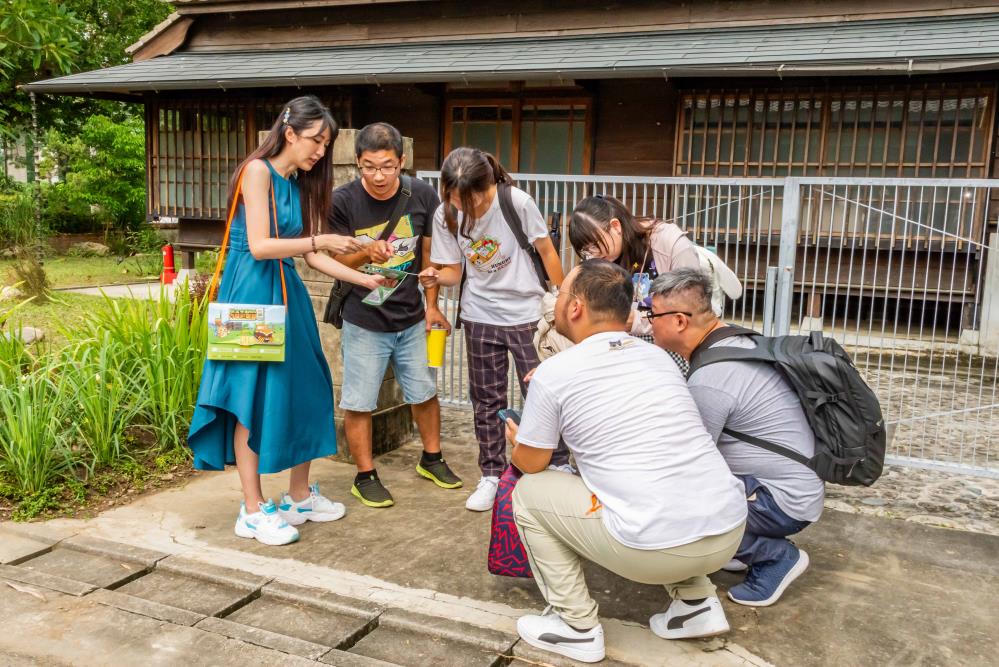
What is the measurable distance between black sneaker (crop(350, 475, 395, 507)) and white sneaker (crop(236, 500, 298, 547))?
489 mm

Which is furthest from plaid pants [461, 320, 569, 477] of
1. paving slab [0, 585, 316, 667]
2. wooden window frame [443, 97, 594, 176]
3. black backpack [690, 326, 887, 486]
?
wooden window frame [443, 97, 594, 176]

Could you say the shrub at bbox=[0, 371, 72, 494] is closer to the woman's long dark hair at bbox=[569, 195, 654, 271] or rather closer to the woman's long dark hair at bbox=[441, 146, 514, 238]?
the woman's long dark hair at bbox=[441, 146, 514, 238]

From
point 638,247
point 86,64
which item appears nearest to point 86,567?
point 638,247

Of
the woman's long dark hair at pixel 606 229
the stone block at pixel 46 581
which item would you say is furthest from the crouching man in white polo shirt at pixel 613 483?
the stone block at pixel 46 581

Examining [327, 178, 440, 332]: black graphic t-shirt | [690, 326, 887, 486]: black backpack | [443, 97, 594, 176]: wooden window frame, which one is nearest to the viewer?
[690, 326, 887, 486]: black backpack

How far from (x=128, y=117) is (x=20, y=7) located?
640 inches

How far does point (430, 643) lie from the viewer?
283 centimetres

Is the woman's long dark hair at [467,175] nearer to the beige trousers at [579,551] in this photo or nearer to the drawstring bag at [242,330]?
the drawstring bag at [242,330]

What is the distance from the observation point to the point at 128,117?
19984 mm

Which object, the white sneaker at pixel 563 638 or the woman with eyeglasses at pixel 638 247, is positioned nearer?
the white sneaker at pixel 563 638

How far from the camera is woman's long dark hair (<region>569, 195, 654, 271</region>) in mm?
3516

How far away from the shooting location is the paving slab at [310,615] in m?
2.88

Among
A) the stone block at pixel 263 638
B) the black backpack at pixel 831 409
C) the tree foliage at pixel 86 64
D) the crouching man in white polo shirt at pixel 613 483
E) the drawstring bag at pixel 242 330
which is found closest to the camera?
the crouching man in white polo shirt at pixel 613 483

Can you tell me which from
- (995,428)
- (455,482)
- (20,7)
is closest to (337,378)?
(455,482)
